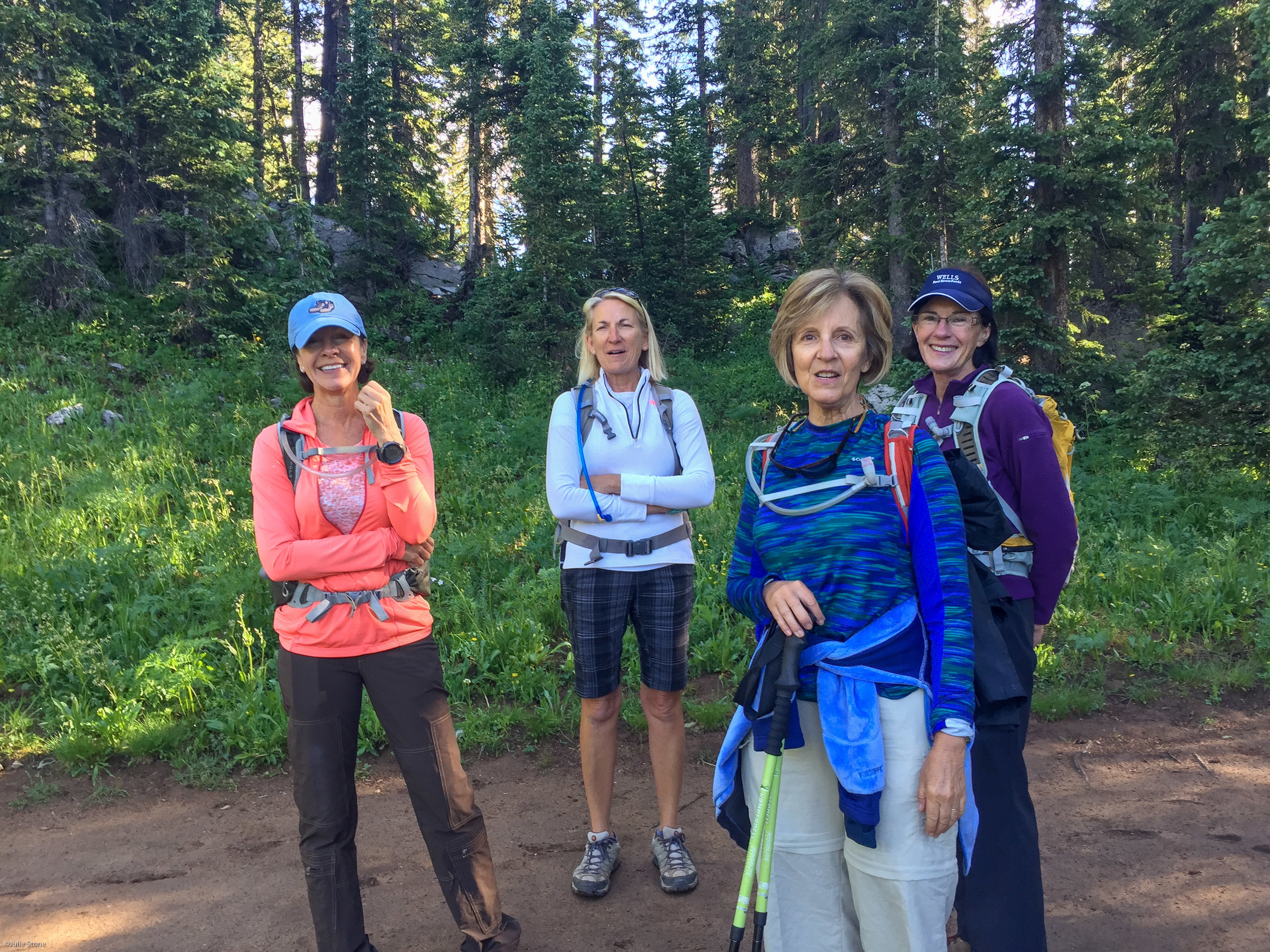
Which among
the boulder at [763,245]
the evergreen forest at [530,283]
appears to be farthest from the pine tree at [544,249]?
the boulder at [763,245]

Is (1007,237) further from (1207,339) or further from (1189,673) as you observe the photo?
(1189,673)

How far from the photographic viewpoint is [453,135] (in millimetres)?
21641

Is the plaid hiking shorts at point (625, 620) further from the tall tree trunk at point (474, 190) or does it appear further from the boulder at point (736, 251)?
the boulder at point (736, 251)

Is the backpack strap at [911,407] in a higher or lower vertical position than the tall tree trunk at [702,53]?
lower

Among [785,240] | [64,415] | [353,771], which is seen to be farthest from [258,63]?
[353,771]

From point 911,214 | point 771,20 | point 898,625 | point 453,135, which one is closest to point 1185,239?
point 911,214

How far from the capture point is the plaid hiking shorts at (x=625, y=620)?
3.55 meters

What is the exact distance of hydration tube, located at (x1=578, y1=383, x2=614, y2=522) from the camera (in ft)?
11.3

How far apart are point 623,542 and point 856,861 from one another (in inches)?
67.1

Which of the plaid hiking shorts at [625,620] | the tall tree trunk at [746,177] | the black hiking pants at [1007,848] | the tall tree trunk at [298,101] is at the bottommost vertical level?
the black hiking pants at [1007,848]

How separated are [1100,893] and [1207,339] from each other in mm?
7263

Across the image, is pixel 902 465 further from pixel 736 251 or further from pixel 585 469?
pixel 736 251

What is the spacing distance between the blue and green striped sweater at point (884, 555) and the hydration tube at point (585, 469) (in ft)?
4.12

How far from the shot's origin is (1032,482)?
2.71 m
